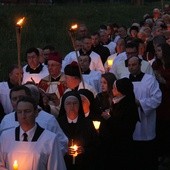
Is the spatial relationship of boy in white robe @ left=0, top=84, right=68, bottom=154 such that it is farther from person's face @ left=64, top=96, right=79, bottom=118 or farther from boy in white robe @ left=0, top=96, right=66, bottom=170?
person's face @ left=64, top=96, right=79, bottom=118

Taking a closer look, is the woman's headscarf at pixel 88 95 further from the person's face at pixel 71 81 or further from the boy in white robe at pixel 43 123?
the boy in white robe at pixel 43 123

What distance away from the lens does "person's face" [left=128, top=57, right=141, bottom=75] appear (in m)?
9.29

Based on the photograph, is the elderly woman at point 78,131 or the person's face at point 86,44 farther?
the person's face at point 86,44

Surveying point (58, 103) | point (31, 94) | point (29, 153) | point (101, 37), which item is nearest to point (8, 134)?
point (29, 153)

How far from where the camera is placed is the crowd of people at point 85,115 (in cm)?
639

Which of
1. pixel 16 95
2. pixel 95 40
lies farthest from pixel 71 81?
pixel 95 40

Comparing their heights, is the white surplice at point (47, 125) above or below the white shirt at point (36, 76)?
below

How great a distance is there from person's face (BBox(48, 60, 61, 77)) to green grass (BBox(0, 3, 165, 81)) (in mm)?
9280

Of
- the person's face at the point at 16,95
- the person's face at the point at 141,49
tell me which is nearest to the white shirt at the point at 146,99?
the person's face at the point at 141,49

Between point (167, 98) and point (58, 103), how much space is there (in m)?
1.80

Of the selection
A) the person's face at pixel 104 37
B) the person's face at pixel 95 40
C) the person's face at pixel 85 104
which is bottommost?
the person's face at pixel 85 104

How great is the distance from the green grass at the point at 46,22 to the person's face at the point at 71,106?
11367 millimetres

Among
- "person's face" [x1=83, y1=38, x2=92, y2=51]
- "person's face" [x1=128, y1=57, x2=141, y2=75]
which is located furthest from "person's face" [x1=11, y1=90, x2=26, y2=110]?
"person's face" [x1=83, y1=38, x2=92, y2=51]

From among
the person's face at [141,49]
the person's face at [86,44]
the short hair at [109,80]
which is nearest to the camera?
the short hair at [109,80]
